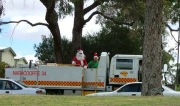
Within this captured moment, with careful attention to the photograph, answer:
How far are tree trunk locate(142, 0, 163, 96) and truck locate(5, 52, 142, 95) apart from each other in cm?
563

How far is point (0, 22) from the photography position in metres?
28.5

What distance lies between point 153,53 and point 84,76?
21.2ft

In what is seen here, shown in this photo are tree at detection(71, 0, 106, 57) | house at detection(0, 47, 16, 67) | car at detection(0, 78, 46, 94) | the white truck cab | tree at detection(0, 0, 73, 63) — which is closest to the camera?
car at detection(0, 78, 46, 94)

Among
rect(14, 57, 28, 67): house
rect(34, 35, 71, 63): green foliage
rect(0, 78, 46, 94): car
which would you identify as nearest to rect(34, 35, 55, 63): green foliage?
rect(34, 35, 71, 63): green foliage

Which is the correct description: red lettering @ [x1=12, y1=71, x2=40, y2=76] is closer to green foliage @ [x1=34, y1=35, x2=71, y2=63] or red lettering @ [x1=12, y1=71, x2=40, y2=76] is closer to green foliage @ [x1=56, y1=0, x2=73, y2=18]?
green foliage @ [x1=56, y1=0, x2=73, y2=18]

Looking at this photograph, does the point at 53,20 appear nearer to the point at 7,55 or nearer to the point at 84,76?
the point at 84,76

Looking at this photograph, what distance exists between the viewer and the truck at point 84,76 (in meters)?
22.4

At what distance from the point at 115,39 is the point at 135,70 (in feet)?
69.5

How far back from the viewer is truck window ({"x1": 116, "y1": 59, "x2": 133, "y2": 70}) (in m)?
22.7

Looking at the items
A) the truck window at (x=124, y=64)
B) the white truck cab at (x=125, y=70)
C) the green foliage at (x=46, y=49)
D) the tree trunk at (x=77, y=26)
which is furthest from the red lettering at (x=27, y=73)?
the green foliage at (x=46, y=49)

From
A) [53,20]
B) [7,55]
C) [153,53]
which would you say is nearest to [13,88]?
[153,53]

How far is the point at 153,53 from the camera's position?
16750mm

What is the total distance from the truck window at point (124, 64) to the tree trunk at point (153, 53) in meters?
5.73

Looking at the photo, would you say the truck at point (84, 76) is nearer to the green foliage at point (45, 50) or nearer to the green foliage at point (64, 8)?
the green foliage at point (64, 8)
